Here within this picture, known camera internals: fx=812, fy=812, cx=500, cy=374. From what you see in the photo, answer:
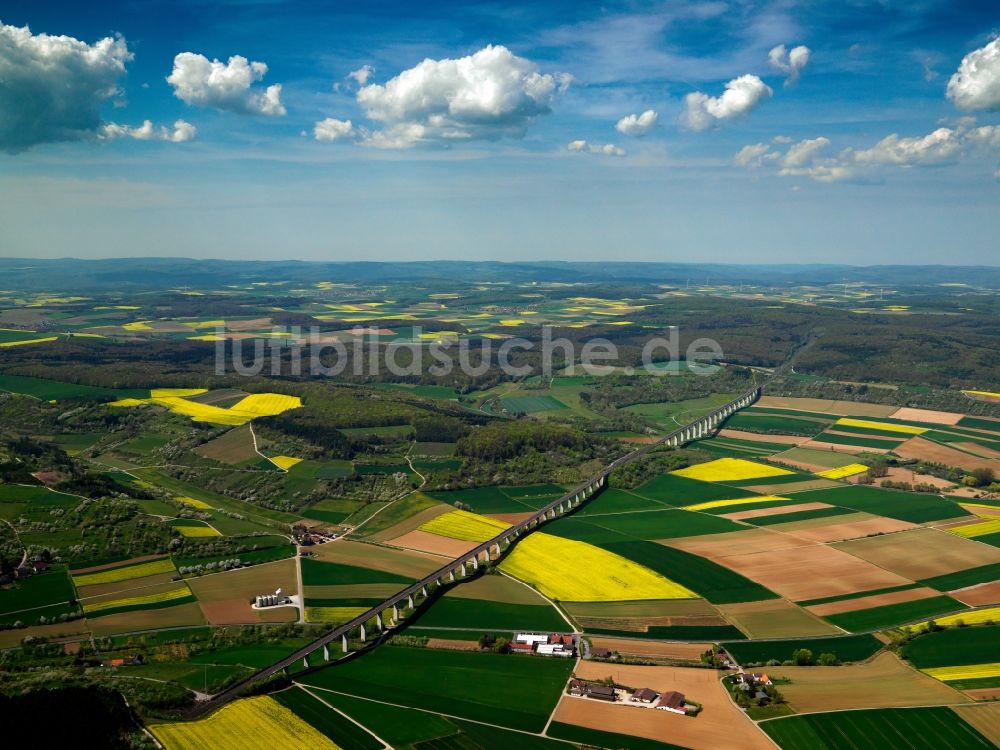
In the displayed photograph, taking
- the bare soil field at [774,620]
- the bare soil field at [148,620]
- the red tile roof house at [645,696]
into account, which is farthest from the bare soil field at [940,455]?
the bare soil field at [148,620]

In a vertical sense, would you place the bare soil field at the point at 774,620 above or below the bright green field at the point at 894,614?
below

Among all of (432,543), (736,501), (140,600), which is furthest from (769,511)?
(140,600)

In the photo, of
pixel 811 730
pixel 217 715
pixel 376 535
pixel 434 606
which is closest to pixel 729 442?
pixel 376 535

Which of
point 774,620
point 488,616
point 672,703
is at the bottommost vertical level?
point 488,616

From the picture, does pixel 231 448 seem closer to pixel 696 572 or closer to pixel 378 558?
pixel 378 558

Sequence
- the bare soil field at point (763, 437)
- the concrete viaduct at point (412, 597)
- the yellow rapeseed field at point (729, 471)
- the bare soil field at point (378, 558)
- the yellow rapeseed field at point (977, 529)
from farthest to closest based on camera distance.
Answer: the bare soil field at point (763, 437)
the yellow rapeseed field at point (729, 471)
the yellow rapeseed field at point (977, 529)
the bare soil field at point (378, 558)
the concrete viaduct at point (412, 597)

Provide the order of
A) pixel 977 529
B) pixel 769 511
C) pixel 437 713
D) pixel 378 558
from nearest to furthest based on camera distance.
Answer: pixel 437 713, pixel 378 558, pixel 977 529, pixel 769 511

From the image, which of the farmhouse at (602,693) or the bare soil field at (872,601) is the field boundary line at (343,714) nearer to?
the farmhouse at (602,693)
